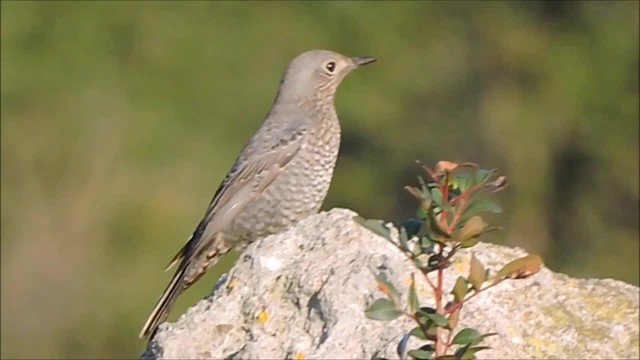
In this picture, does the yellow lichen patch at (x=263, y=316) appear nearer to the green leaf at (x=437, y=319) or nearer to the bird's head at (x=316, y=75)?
the green leaf at (x=437, y=319)

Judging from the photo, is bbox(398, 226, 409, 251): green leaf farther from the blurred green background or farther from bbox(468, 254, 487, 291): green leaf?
the blurred green background

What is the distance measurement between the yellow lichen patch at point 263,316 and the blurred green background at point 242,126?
4.66 m

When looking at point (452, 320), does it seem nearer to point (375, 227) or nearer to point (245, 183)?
point (375, 227)

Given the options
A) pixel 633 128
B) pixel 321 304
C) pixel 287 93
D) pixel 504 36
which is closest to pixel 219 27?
pixel 504 36

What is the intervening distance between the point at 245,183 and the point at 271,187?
0.37ft

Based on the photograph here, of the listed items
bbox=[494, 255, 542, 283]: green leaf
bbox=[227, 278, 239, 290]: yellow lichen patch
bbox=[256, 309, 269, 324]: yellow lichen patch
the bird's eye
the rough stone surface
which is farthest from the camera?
the bird's eye

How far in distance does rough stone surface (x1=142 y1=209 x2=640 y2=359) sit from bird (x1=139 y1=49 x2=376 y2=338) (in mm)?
1196

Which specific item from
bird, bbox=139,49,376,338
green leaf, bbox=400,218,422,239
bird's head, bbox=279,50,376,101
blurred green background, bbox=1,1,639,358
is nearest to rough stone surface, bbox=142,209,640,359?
green leaf, bbox=400,218,422,239

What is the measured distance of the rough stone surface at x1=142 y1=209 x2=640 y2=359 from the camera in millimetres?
2754

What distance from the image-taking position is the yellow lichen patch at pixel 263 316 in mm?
2918

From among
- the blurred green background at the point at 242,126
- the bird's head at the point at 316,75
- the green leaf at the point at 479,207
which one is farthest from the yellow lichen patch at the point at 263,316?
the blurred green background at the point at 242,126

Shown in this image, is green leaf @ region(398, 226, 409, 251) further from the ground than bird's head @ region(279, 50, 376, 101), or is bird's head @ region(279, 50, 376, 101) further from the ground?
bird's head @ region(279, 50, 376, 101)

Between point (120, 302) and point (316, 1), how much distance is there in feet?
7.25

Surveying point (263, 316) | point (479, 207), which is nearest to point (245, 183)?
point (263, 316)
